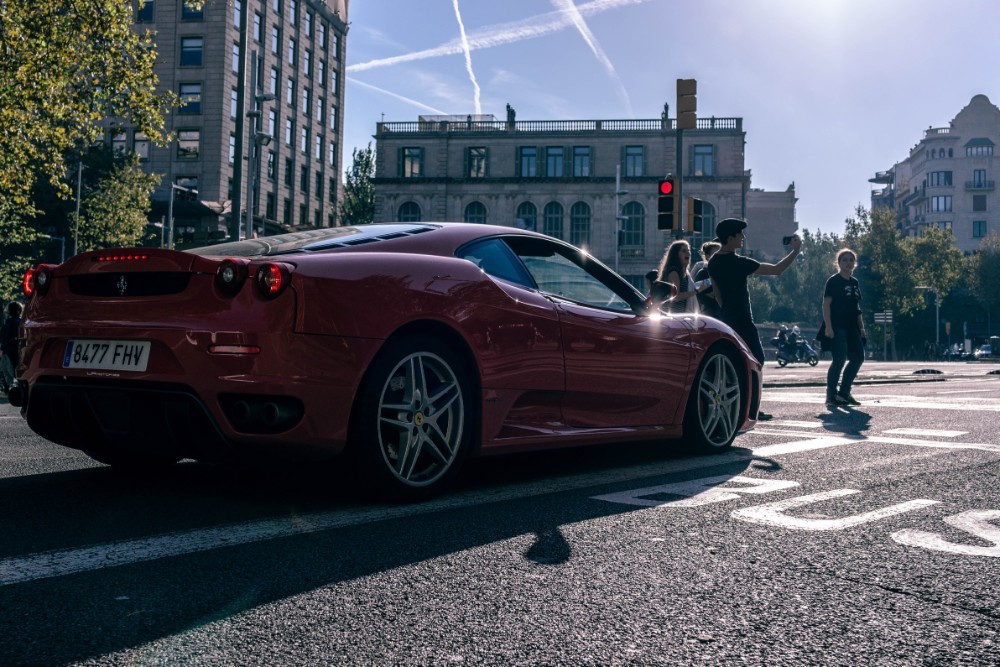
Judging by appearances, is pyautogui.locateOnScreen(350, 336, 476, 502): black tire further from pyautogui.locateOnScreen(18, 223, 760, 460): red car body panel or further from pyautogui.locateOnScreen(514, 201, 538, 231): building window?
pyautogui.locateOnScreen(514, 201, 538, 231): building window

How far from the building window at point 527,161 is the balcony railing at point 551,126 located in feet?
4.52

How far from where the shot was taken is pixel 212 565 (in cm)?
284

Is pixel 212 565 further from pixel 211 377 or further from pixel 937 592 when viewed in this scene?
pixel 937 592

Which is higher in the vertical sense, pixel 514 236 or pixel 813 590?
pixel 514 236

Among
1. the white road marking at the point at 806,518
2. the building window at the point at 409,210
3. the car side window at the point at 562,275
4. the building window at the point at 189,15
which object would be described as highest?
the building window at the point at 189,15

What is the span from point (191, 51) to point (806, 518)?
5702 centimetres

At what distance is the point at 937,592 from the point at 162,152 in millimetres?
57252

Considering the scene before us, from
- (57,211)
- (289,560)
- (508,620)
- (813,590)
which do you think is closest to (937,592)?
(813,590)

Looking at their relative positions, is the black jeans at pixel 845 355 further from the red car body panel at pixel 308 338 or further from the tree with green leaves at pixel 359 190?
the tree with green leaves at pixel 359 190

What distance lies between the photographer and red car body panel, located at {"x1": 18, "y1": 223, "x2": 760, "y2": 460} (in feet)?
11.6

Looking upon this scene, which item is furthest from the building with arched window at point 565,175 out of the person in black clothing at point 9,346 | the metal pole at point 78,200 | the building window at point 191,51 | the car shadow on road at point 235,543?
the car shadow on road at point 235,543

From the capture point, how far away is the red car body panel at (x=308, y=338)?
140 inches

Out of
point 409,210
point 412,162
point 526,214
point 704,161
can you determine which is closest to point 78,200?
A: point 409,210

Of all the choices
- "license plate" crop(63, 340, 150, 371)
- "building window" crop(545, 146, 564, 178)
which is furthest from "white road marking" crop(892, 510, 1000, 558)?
"building window" crop(545, 146, 564, 178)
